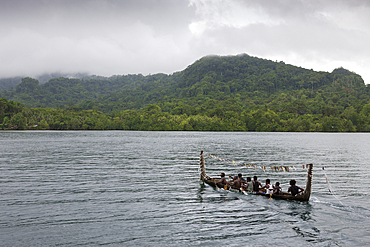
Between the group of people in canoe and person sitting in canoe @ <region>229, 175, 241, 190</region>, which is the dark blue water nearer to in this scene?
the group of people in canoe

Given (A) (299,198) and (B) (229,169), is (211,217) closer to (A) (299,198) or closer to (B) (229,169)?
(A) (299,198)

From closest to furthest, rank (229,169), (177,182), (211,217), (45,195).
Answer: (211,217)
(45,195)
(177,182)
(229,169)

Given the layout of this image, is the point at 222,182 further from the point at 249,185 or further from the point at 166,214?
the point at 166,214

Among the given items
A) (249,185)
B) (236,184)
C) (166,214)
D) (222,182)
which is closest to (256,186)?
(249,185)

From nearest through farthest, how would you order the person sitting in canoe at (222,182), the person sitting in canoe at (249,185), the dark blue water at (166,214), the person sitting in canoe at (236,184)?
the dark blue water at (166,214), the person sitting in canoe at (249,185), the person sitting in canoe at (236,184), the person sitting in canoe at (222,182)

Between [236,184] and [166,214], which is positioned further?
[236,184]

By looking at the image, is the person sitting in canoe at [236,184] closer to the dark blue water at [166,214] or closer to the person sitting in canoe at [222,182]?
the person sitting in canoe at [222,182]

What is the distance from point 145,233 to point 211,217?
5.57 meters

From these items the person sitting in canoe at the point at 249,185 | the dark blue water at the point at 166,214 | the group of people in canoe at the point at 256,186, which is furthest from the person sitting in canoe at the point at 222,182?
the person sitting in canoe at the point at 249,185

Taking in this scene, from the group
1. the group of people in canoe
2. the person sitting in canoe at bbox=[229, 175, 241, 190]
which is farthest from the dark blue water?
the person sitting in canoe at bbox=[229, 175, 241, 190]

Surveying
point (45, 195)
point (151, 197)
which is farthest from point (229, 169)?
point (45, 195)

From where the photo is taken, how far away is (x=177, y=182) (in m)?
34.4

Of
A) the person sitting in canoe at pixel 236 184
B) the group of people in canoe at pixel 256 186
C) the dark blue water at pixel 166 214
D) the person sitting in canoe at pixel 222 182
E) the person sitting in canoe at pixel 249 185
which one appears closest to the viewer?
the dark blue water at pixel 166 214

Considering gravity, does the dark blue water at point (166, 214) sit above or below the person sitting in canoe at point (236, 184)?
below
